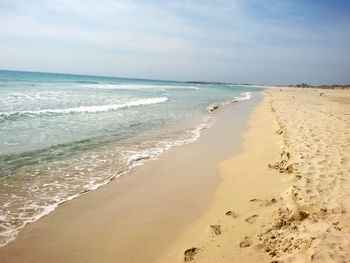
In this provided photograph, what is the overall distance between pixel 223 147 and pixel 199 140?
1.43m

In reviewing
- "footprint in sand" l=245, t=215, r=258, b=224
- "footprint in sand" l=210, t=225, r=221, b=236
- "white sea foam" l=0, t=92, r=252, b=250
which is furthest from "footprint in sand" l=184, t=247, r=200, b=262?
"white sea foam" l=0, t=92, r=252, b=250

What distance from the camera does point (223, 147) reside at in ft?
37.4

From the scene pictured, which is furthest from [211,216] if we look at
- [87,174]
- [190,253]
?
[87,174]

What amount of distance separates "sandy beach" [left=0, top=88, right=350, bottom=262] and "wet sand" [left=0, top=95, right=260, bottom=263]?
0.02 meters

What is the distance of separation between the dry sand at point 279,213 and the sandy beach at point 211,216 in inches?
0.5

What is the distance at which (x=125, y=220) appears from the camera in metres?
5.50

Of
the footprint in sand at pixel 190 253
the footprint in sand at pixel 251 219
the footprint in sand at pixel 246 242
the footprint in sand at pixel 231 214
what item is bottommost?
the footprint in sand at pixel 190 253

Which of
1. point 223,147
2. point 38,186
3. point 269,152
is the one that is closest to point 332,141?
point 269,152

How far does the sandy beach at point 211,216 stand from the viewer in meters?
4.22

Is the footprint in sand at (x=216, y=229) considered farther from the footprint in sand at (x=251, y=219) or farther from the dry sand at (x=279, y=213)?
the footprint in sand at (x=251, y=219)

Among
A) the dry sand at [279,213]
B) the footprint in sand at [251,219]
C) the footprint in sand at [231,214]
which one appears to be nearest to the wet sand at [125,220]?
the dry sand at [279,213]

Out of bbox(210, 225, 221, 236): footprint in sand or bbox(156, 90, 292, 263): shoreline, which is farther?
bbox(210, 225, 221, 236): footprint in sand

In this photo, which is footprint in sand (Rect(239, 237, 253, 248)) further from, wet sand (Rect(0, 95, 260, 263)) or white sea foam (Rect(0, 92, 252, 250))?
white sea foam (Rect(0, 92, 252, 250))

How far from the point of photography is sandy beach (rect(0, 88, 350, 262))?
422 cm
